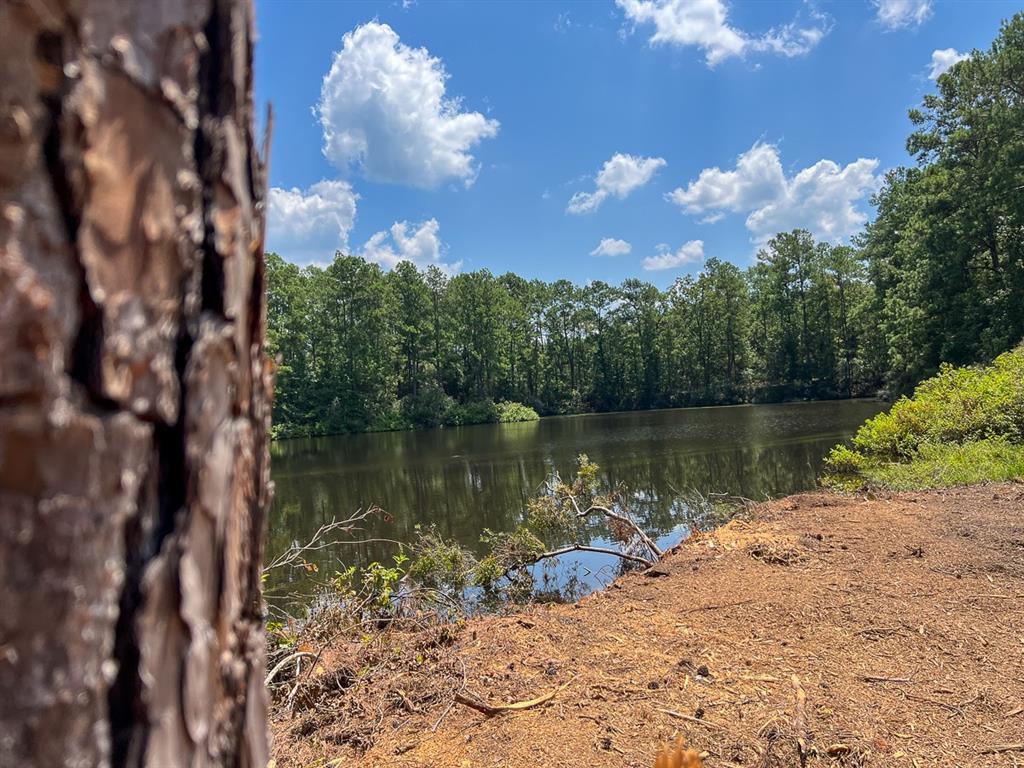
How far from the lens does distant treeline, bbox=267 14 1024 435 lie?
22406 millimetres

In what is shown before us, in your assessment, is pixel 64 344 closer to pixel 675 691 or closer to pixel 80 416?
pixel 80 416

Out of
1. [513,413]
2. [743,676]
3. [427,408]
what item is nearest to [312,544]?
[743,676]

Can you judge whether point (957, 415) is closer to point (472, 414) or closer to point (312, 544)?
point (312, 544)

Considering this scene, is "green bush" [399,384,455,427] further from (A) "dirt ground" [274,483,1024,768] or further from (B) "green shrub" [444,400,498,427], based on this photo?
(A) "dirt ground" [274,483,1024,768]

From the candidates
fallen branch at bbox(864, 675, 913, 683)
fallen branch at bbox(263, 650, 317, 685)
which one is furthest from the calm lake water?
fallen branch at bbox(864, 675, 913, 683)

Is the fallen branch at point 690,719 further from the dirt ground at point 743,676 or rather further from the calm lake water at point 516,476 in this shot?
the calm lake water at point 516,476

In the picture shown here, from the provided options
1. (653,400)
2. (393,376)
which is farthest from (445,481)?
(653,400)

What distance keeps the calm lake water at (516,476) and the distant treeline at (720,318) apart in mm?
7183

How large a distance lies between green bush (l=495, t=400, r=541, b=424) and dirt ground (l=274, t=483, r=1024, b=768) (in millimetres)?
39675

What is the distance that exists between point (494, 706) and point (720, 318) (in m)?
53.5

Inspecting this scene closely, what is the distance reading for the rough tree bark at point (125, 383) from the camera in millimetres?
500

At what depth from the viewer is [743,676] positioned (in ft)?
11.7

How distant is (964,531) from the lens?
19.9ft

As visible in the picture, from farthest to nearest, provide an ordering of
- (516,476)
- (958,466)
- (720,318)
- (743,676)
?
(720,318), (516,476), (958,466), (743,676)
